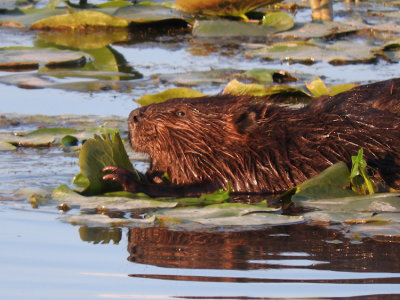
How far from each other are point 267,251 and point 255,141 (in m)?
1.42

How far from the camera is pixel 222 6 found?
403 inches

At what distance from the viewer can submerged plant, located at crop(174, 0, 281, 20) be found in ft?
33.2

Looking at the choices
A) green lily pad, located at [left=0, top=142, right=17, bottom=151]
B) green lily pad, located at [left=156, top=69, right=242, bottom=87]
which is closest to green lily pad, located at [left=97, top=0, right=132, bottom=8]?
green lily pad, located at [left=156, top=69, right=242, bottom=87]

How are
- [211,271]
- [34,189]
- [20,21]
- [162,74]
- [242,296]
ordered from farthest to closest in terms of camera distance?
[20,21]
[162,74]
[34,189]
[211,271]
[242,296]

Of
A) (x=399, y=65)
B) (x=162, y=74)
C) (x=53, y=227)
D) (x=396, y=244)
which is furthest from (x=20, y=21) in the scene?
(x=396, y=244)

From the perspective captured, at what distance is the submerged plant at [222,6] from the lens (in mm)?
10109

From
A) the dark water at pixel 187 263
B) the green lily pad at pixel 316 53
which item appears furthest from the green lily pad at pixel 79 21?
the dark water at pixel 187 263

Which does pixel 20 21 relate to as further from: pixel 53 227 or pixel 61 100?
pixel 53 227

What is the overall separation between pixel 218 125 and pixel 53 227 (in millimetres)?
1442

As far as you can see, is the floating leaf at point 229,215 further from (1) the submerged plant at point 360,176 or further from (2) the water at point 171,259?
(1) the submerged plant at point 360,176

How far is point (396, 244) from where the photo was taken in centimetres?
400

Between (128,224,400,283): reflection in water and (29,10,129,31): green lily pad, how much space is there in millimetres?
6082

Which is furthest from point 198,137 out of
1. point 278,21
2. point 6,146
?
point 278,21

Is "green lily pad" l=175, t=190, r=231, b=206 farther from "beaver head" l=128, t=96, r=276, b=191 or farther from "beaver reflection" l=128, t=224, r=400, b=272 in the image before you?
"beaver reflection" l=128, t=224, r=400, b=272
